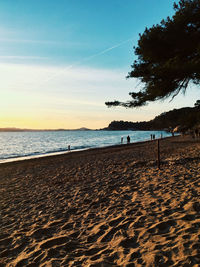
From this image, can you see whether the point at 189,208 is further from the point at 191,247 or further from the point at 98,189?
the point at 98,189

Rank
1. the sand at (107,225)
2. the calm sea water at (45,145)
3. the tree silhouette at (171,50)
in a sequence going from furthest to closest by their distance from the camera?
the calm sea water at (45,145) < the tree silhouette at (171,50) < the sand at (107,225)

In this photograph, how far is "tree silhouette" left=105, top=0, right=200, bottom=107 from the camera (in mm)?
9148

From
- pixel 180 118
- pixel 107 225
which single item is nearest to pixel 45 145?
pixel 180 118

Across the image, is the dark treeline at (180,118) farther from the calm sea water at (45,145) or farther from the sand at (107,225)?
the calm sea water at (45,145)

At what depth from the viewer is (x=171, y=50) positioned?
10.0 m

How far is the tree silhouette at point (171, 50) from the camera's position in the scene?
9148mm

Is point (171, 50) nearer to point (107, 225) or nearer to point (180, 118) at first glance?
point (180, 118)

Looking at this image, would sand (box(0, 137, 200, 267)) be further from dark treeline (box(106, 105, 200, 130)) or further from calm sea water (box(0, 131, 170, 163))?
calm sea water (box(0, 131, 170, 163))

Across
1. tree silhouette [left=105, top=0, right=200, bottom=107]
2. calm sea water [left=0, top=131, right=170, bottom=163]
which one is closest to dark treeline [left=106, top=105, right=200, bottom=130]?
tree silhouette [left=105, top=0, right=200, bottom=107]

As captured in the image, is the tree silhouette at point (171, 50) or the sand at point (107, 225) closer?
the sand at point (107, 225)

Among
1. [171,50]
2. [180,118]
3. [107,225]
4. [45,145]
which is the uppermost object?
[171,50]

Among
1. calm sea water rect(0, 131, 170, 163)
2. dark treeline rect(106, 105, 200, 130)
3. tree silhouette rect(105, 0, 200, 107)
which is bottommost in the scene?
calm sea water rect(0, 131, 170, 163)

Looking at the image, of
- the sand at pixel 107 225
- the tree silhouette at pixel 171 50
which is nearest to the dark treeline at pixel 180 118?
the tree silhouette at pixel 171 50

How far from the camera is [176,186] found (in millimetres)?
7234
